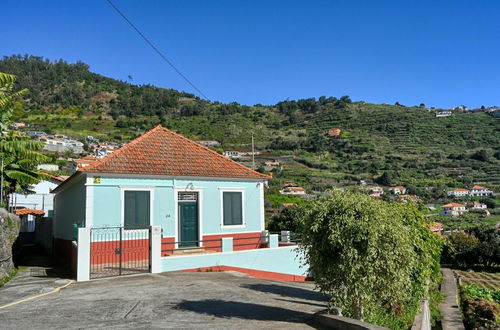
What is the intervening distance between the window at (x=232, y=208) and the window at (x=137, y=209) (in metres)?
3.59

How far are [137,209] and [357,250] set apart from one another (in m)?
11.2

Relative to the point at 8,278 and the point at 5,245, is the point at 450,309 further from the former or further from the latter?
the point at 5,245

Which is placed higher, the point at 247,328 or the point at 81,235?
the point at 81,235

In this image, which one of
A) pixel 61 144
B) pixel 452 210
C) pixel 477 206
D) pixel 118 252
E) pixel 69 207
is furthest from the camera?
pixel 61 144

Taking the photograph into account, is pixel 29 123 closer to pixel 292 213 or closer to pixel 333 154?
pixel 333 154

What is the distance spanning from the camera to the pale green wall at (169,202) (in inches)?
621

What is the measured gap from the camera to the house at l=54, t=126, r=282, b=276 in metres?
15.6

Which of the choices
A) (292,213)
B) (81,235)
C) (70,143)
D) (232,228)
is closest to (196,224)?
(232,228)

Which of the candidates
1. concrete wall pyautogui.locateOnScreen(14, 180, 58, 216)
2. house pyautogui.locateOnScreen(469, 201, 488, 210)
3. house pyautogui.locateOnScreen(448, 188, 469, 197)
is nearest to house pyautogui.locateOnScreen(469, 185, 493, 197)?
house pyautogui.locateOnScreen(448, 188, 469, 197)

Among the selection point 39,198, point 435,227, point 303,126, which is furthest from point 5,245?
point 303,126

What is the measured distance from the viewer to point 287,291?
11.6 metres

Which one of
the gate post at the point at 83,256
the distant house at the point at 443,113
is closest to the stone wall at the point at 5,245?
the gate post at the point at 83,256

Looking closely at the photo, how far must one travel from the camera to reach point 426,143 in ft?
328

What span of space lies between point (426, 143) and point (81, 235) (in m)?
99.9
